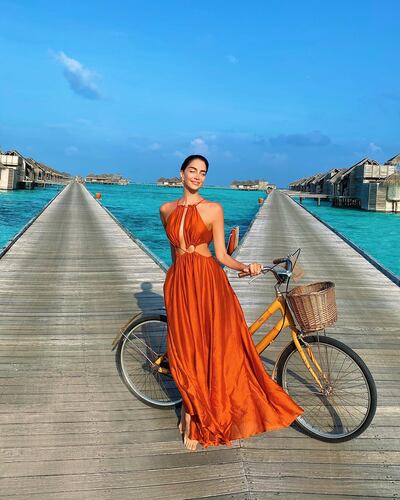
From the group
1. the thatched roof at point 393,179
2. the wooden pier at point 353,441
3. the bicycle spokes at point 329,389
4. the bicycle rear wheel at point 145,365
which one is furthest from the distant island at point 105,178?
the bicycle spokes at point 329,389

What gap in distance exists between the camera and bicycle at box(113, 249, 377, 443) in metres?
3.25

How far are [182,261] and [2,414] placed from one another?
1906 millimetres

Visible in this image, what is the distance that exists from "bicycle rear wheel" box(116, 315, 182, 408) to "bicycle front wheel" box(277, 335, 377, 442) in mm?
995

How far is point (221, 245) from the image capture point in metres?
3.20

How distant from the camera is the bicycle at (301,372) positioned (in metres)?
3.25

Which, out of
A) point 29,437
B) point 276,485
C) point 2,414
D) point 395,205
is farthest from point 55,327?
point 395,205

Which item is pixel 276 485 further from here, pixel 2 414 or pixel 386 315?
pixel 386 315

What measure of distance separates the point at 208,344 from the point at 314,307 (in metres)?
0.74

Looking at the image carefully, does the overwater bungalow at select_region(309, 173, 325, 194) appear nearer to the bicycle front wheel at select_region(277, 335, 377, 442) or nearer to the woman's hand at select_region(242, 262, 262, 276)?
the bicycle front wheel at select_region(277, 335, 377, 442)

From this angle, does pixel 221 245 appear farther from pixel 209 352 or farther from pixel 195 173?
pixel 209 352

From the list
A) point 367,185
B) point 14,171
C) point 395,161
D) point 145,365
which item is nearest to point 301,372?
point 145,365

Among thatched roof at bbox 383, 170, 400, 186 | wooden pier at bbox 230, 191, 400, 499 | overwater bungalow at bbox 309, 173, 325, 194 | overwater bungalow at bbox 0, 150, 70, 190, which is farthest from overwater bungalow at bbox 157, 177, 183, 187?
wooden pier at bbox 230, 191, 400, 499

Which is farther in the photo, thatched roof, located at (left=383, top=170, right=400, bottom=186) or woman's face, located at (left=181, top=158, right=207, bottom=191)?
thatched roof, located at (left=383, top=170, right=400, bottom=186)

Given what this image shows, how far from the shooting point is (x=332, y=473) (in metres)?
2.98
